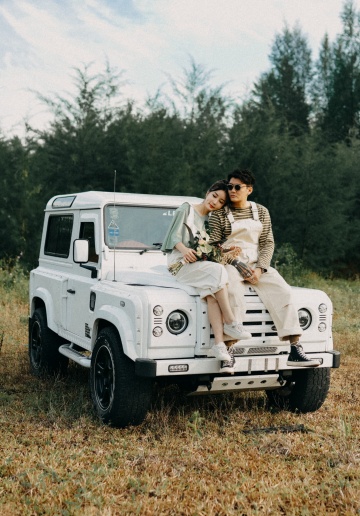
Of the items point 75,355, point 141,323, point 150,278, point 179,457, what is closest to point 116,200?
point 150,278

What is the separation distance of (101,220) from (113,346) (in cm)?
136

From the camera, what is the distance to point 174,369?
168 inches

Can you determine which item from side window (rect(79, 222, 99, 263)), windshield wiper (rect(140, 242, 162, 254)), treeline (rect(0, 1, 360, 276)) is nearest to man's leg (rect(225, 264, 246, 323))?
windshield wiper (rect(140, 242, 162, 254))

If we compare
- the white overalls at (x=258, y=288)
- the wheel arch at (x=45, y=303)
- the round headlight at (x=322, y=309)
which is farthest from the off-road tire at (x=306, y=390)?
the wheel arch at (x=45, y=303)

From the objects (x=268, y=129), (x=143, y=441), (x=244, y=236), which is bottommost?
(x=143, y=441)

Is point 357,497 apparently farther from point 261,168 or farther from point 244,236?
point 261,168

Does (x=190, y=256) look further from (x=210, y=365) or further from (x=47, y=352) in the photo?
(x=47, y=352)

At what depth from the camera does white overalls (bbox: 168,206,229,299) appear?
14.5 ft

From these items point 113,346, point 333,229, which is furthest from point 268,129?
point 113,346

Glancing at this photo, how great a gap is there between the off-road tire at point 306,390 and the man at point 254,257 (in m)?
0.43

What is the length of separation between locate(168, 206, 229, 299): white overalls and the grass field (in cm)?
97

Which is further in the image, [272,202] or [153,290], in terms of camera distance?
[272,202]

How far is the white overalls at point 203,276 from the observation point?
4.41 m

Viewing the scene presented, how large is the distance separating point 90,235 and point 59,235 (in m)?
1.00
